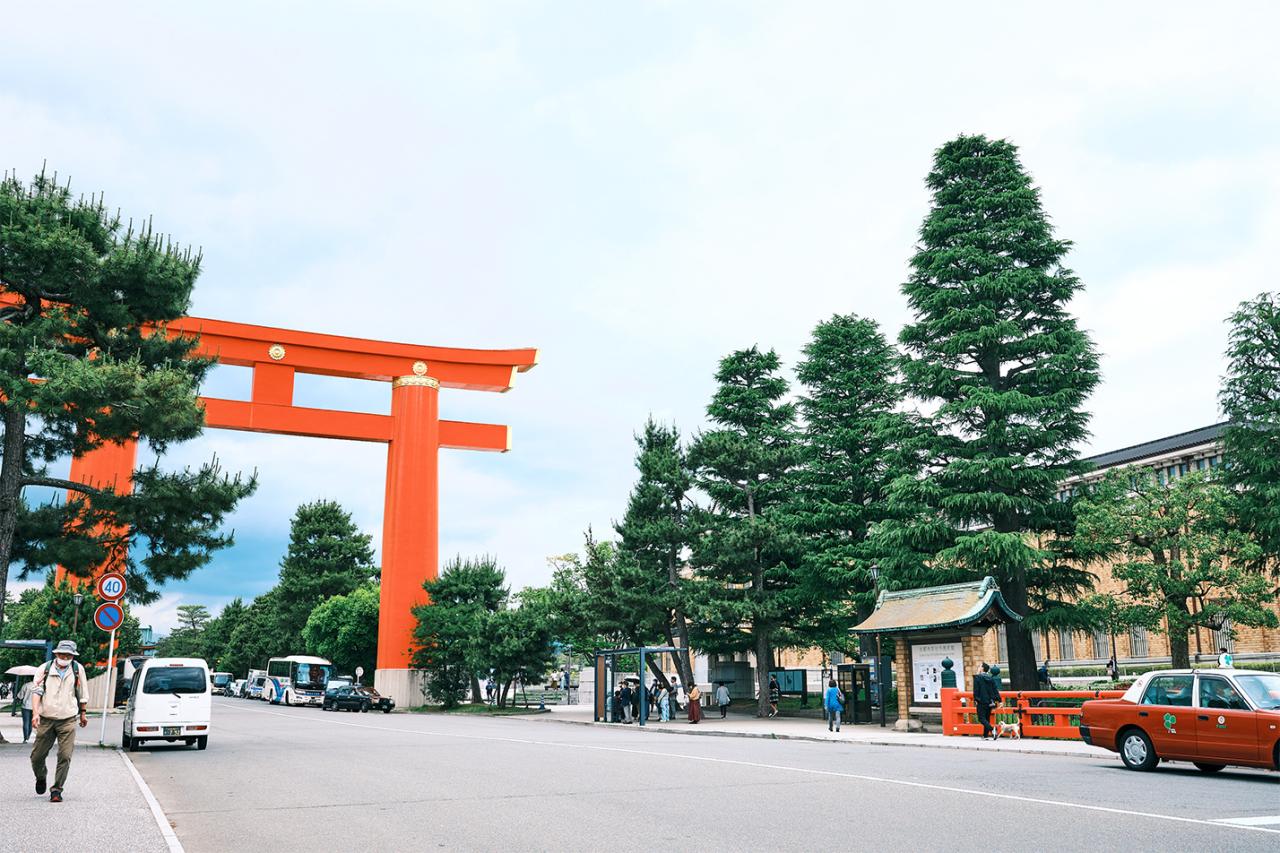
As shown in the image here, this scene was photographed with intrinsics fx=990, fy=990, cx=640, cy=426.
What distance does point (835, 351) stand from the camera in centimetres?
3725

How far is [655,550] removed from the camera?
3909 centimetres

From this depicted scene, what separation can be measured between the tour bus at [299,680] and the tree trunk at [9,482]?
Answer: 4197cm

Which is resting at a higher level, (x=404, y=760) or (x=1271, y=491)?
(x=1271, y=491)

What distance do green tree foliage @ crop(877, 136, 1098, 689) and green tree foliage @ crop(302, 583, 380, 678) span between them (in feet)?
149

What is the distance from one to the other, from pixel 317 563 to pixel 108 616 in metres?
67.0

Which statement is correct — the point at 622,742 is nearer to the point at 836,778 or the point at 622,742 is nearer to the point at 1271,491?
the point at 836,778

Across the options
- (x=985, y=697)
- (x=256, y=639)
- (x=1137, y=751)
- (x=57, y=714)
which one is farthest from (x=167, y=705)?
(x=256, y=639)

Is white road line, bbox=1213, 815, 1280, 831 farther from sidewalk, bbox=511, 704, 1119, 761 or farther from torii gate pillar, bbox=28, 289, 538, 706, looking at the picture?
torii gate pillar, bbox=28, 289, 538, 706

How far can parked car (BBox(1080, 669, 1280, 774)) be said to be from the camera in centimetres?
1305

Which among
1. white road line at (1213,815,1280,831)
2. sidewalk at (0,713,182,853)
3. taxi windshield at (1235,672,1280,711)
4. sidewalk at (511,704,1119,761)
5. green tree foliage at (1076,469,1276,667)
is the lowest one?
sidewalk at (511,704,1119,761)

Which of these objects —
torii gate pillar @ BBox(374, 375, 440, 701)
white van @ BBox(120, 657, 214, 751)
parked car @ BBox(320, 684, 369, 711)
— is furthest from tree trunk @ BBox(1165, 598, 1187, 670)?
parked car @ BBox(320, 684, 369, 711)

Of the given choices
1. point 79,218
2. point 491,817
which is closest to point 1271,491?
point 491,817

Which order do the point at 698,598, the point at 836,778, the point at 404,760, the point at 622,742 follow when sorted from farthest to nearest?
the point at 698,598
the point at 622,742
the point at 404,760
the point at 836,778

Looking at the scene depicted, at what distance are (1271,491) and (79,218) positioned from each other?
100 feet
